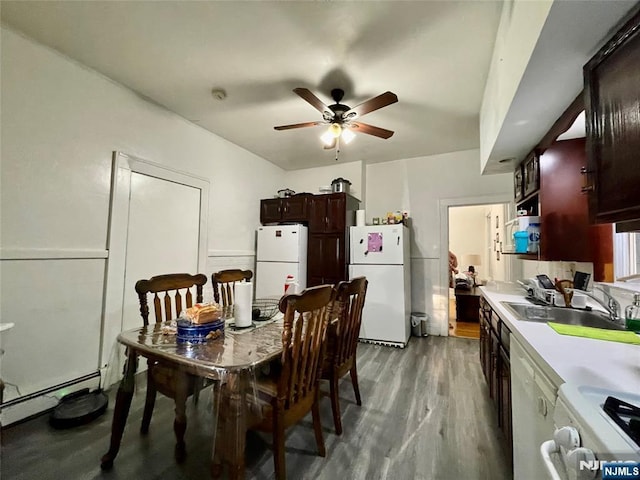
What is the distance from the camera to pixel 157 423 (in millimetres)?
1871

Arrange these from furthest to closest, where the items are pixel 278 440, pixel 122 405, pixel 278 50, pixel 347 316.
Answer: pixel 278 50
pixel 347 316
pixel 122 405
pixel 278 440

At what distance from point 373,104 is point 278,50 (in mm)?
817

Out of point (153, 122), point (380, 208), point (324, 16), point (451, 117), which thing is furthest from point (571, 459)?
point (380, 208)

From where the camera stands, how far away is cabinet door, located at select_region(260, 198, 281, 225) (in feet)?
13.8

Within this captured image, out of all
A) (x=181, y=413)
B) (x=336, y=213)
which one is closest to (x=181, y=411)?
(x=181, y=413)

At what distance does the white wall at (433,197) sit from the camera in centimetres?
386

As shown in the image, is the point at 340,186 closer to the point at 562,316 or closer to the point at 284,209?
the point at 284,209

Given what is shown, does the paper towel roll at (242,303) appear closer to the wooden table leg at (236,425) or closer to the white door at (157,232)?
the wooden table leg at (236,425)

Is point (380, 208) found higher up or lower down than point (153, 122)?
lower down

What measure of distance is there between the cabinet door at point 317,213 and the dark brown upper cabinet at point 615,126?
9.68ft

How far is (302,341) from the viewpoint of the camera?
136 centimetres

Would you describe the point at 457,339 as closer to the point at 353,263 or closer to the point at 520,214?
the point at 353,263

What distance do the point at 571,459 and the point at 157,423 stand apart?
224cm

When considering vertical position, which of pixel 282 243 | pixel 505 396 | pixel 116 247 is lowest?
pixel 505 396
